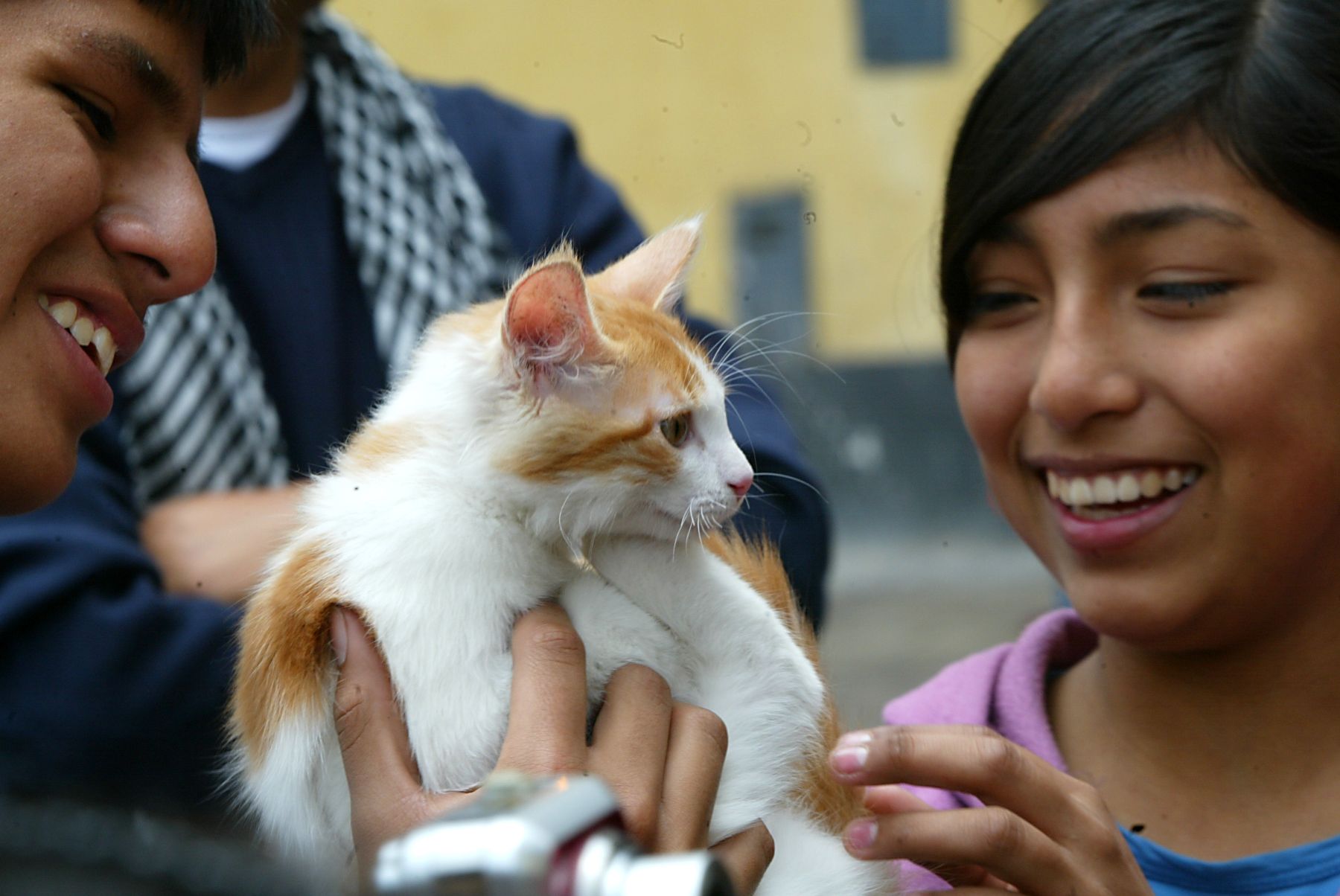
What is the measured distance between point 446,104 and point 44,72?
947mm

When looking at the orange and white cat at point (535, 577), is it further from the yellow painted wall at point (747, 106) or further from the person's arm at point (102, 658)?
the yellow painted wall at point (747, 106)

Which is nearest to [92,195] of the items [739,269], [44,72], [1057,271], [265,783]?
[44,72]

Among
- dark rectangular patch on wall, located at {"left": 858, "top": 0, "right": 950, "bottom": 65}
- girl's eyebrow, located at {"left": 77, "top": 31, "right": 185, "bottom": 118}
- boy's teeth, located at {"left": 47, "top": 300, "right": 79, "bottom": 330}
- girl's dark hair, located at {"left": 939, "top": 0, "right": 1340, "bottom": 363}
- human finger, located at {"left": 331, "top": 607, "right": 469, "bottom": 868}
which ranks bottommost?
human finger, located at {"left": 331, "top": 607, "right": 469, "bottom": 868}

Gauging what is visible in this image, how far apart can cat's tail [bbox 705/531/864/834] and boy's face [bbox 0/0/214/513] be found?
0.54 meters

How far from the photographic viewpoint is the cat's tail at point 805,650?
1.02 m

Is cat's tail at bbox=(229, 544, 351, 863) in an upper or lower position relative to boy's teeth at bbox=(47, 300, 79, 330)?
lower

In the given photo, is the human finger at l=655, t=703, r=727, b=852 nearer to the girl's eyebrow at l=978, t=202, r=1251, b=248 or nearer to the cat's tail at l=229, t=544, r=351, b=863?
the cat's tail at l=229, t=544, r=351, b=863

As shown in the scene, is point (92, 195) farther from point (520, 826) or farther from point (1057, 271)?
point (1057, 271)

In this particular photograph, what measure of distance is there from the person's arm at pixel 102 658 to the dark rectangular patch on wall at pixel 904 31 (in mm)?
1967

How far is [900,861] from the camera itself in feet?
3.59

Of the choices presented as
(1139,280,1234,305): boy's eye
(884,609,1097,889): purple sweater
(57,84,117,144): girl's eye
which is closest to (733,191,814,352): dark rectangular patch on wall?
(884,609,1097,889): purple sweater

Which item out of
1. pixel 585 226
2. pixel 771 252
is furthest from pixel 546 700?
pixel 771 252

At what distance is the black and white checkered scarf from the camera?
140 cm

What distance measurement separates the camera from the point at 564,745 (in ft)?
2.82
